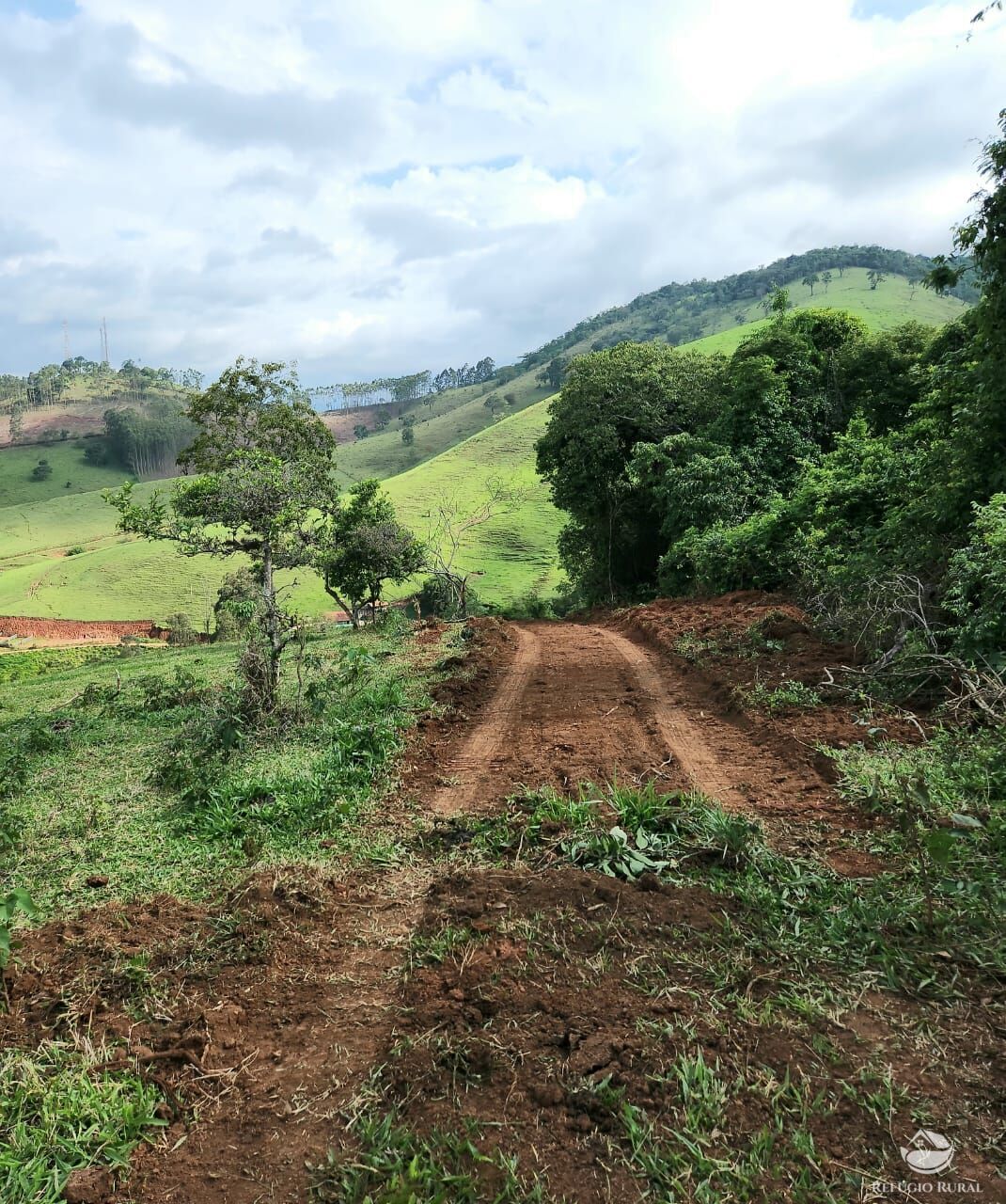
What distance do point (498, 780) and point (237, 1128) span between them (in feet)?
11.3

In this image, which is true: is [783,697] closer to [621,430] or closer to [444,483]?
[621,430]

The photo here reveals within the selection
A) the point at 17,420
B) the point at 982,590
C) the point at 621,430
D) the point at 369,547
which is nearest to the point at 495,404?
the point at 17,420

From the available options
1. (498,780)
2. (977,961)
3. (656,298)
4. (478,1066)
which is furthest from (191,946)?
(656,298)

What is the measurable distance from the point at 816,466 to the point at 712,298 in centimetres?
14223

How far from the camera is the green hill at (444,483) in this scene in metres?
55.6

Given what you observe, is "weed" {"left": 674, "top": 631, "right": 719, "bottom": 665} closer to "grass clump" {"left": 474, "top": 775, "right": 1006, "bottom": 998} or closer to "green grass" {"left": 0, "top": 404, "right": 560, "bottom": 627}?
"grass clump" {"left": 474, "top": 775, "right": 1006, "bottom": 998}

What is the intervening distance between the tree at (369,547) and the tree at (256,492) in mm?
4590

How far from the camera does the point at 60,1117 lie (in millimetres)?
2789

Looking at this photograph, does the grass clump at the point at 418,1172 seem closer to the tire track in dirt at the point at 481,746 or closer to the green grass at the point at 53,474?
the tire track in dirt at the point at 481,746

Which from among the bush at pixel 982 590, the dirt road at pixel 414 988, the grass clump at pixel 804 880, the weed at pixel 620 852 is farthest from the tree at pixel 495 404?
the weed at pixel 620 852

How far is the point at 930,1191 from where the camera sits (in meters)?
2.21

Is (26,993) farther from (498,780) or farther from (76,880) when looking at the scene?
(498,780)

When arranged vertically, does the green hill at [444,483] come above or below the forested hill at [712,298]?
below

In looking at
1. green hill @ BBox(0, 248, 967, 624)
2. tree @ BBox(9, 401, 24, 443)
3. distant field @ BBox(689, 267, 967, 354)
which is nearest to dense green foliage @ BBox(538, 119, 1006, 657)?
green hill @ BBox(0, 248, 967, 624)
